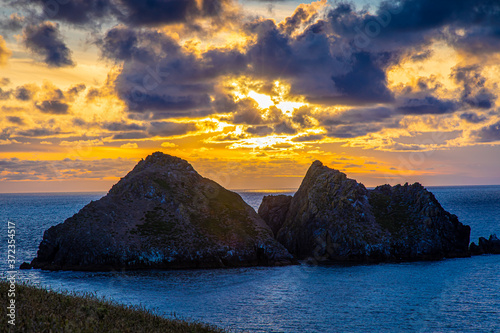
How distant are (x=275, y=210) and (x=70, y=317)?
9890 centimetres

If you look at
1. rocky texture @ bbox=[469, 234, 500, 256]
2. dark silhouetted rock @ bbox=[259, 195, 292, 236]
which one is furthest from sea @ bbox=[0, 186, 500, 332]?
dark silhouetted rock @ bbox=[259, 195, 292, 236]

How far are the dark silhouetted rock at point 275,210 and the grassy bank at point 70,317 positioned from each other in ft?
287

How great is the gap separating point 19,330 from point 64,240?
7009 cm

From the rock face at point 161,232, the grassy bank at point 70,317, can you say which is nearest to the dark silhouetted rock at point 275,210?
the rock face at point 161,232

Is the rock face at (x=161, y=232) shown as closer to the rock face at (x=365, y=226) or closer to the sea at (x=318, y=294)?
the sea at (x=318, y=294)

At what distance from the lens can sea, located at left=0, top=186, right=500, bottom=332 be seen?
42750mm

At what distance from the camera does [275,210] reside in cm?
11669

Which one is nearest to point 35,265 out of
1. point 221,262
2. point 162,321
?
point 221,262

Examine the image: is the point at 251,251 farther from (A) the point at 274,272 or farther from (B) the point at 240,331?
(B) the point at 240,331

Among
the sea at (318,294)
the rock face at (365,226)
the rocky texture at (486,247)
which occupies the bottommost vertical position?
the sea at (318,294)

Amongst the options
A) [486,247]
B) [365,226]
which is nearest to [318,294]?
[365,226]

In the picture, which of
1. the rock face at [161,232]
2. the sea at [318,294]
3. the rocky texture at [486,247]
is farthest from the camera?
the rocky texture at [486,247]

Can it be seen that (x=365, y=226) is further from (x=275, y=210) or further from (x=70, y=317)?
(x=70, y=317)

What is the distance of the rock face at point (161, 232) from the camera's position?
78.7 meters
